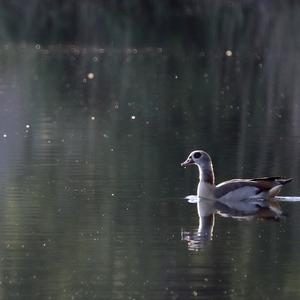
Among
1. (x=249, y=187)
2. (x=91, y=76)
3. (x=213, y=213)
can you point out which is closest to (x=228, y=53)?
(x=91, y=76)

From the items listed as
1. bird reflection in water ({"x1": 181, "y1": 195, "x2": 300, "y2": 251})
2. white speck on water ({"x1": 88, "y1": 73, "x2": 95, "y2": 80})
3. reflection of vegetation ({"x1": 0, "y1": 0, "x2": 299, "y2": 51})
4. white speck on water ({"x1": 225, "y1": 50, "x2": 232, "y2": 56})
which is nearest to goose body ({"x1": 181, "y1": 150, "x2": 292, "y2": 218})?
bird reflection in water ({"x1": 181, "y1": 195, "x2": 300, "y2": 251})

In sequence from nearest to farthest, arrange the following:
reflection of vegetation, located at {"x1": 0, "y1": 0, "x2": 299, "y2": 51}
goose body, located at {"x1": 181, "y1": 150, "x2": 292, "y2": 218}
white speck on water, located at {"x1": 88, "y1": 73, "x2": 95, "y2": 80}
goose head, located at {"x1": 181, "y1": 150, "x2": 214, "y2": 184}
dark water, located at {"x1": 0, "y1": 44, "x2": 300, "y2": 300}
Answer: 1. dark water, located at {"x1": 0, "y1": 44, "x2": 300, "y2": 300}
2. goose body, located at {"x1": 181, "y1": 150, "x2": 292, "y2": 218}
3. goose head, located at {"x1": 181, "y1": 150, "x2": 214, "y2": 184}
4. white speck on water, located at {"x1": 88, "y1": 73, "x2": 95, "y2": 80}
5. reflection of vegetation, located at {"x1": 0, "y1": 0, "x2": 299, "y2": 51}

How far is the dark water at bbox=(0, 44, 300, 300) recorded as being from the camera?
1155 centimetres

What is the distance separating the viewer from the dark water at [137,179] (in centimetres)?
1155

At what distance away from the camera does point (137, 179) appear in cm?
1681

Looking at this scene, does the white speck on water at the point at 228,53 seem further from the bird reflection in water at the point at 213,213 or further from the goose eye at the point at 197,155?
the bird reflection in water at the point at 213,213

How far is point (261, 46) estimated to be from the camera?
137 feet

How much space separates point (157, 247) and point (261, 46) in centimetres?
2933

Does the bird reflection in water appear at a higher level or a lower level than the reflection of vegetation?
lower

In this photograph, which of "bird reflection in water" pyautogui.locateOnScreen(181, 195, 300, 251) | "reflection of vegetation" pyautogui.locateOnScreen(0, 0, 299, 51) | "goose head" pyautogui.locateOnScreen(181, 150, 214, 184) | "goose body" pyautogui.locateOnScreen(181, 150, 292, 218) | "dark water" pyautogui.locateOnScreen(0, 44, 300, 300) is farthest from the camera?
"reflection of vegetation" pyautogui.locateOnScreen(0, 0, 299, 51)

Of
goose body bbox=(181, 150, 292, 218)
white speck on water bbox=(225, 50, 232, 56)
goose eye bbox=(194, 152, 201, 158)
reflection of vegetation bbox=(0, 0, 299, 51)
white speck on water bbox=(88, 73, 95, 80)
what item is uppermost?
reflection of vegetation bbox=(0, 0, 299, 51)

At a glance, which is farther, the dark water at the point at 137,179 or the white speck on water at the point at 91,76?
the white speck on water at the point at 91,76

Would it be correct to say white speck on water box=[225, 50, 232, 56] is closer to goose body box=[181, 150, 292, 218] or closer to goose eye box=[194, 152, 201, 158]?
goose eye box=[194, 152, 201, 158]

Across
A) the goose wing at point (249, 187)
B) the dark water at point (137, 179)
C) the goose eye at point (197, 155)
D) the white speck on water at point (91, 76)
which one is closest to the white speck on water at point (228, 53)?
the dark water at point (137, 179)
